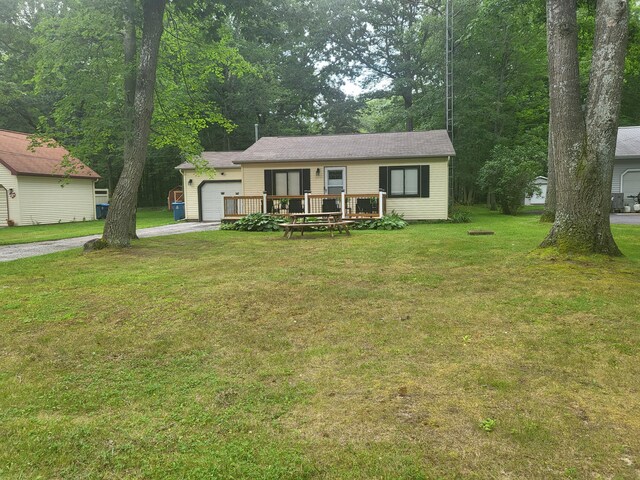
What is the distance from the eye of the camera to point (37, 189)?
1912 cm

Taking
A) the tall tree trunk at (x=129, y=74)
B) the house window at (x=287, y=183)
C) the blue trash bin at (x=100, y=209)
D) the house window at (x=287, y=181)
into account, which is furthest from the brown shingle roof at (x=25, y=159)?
the tall tree trunk at (x=129, y=74)

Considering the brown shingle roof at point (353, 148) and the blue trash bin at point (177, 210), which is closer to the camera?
the brown shingle roof at point (353, 148)

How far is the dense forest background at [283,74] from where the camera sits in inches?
388

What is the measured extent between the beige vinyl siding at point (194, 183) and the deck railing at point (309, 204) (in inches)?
152

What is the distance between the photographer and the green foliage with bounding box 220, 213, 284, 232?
46.3ft

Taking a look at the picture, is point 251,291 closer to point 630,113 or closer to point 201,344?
point 201,344

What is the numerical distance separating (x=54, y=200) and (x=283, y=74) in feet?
60.1

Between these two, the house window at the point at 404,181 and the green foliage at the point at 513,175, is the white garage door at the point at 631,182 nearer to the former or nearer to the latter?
the green foliage at the point at 513,175

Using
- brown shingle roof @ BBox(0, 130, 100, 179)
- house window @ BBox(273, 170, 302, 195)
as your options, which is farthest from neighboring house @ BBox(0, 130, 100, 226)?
house window @ BBox(273, 170, 302, 195)

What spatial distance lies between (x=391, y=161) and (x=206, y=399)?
14.3 meters

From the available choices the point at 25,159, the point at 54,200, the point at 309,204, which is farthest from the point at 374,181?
the point at 25,159

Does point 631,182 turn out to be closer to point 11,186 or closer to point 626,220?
point 626,220

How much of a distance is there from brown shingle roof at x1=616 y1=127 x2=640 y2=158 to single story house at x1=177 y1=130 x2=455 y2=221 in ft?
28.4

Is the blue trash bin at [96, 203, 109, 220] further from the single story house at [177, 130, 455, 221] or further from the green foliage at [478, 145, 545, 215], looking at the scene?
the green foliage at [478, 145, 545, 215]
